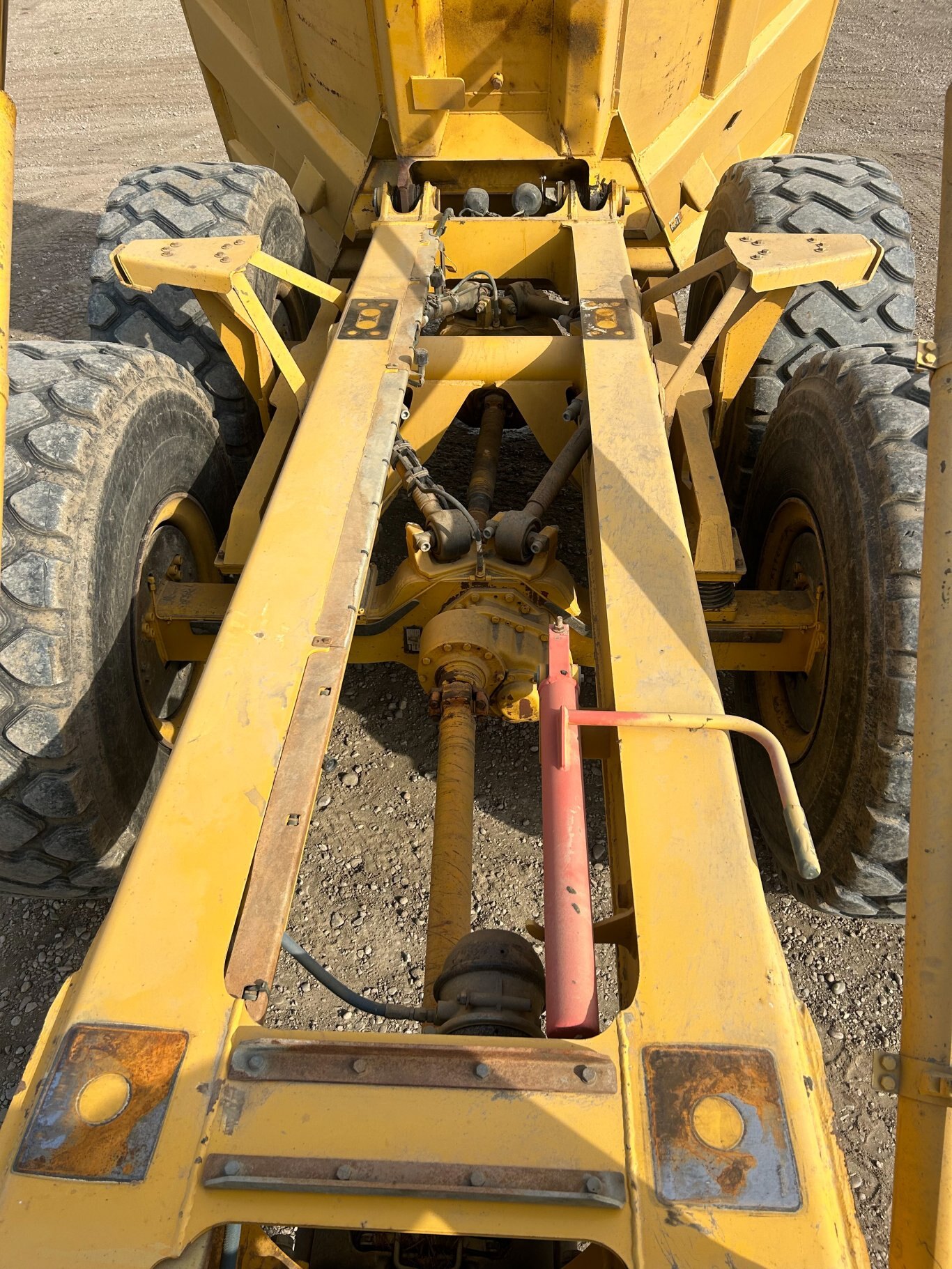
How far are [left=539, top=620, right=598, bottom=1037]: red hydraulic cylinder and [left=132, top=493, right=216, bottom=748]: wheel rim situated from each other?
3.77 ft

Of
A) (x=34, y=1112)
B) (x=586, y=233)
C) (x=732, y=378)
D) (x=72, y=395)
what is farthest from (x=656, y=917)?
(x=586, y=233)

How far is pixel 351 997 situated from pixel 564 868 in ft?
1.50

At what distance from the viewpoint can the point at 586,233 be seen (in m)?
2.88

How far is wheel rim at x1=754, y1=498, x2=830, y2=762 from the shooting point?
2334 millimetres

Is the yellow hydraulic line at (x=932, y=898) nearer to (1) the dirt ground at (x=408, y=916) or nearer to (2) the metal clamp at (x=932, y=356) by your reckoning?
(2) the metal clamp at (x=932, y=356)

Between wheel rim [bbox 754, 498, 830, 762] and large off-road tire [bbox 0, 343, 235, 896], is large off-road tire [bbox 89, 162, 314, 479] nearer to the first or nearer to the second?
large off-road tire [bbox 0, 343, 235, 896]

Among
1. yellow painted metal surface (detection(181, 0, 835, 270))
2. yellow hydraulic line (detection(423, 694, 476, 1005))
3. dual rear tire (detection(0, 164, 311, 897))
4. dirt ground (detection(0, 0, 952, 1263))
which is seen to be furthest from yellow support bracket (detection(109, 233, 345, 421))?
dirt ground (detection(0, 0, 952, 1263))

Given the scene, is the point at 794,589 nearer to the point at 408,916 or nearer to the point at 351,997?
the point at 408,916

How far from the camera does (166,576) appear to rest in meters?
2.52

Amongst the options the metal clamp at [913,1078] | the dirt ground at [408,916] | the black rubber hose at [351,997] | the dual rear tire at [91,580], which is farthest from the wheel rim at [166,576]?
the metal clamp at [913,1078]

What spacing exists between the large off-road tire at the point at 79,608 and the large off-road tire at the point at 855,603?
1.69 metres

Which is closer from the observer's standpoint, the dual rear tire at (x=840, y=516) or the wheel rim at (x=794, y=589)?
the dual rear tire at (x=840, y=516)

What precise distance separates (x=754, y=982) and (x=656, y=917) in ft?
0.47

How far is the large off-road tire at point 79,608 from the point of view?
190cm
